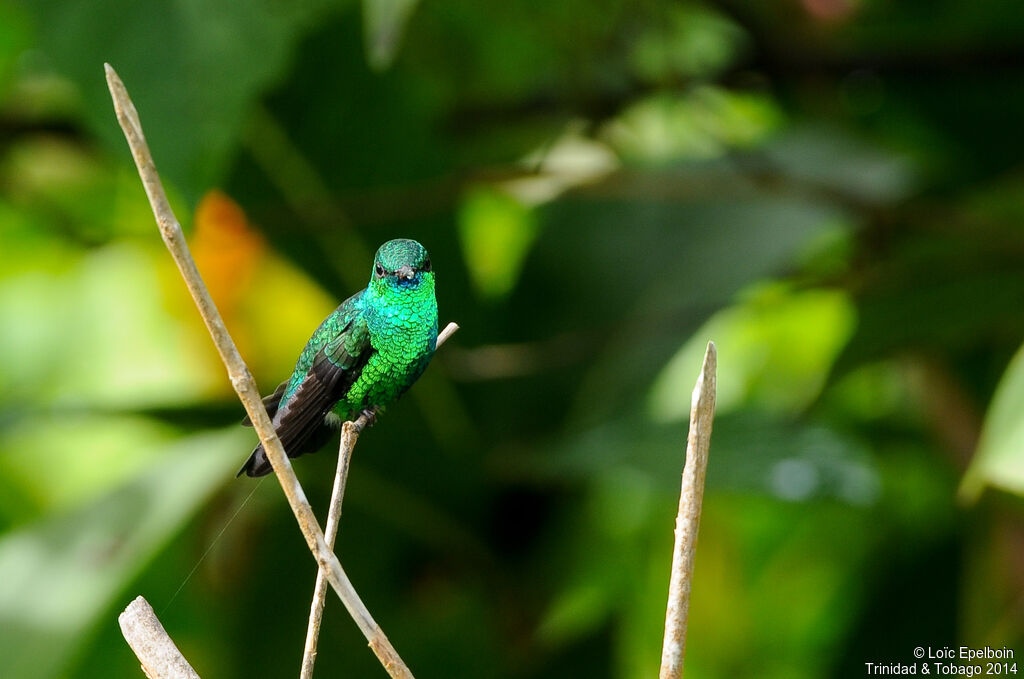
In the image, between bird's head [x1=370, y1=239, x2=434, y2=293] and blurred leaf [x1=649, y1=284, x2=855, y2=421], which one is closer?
bird's head [x1=370, y1=239, x2=434, y2=293]

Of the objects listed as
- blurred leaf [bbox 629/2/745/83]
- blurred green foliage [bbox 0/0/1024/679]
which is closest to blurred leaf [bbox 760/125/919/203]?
blurred green foliage [bbox 0/0/1024/679]

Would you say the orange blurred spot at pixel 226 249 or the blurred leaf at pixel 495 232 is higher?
the blurred leaf at pixel 495 232

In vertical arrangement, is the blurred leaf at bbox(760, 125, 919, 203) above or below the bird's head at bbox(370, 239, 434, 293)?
above

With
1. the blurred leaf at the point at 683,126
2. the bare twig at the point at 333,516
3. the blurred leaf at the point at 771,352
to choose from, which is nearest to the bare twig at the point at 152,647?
the bare twig at the point at 333,516

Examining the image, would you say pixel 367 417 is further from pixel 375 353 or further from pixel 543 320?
pixel 543 320

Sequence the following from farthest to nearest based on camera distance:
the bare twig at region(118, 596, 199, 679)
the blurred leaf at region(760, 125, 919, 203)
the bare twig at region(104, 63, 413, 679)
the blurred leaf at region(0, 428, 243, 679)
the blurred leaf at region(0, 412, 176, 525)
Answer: the blurred leaf at region(0, 412, 176, 525) < the blurred leaf at region(760, 125, 919, 203) < the blurred leaf at region(0, 428, 243, 679) < the bare twig at region(118, 596, 199, 679) < the bare twig at region(104, 63, 413, 679)

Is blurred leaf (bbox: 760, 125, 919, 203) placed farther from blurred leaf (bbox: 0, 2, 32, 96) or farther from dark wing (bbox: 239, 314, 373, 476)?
dark wing (bbox: 239, 314, 373, 476)

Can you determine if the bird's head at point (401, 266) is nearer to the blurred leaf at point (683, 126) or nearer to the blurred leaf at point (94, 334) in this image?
the blurred leaf at point (683, 126)
